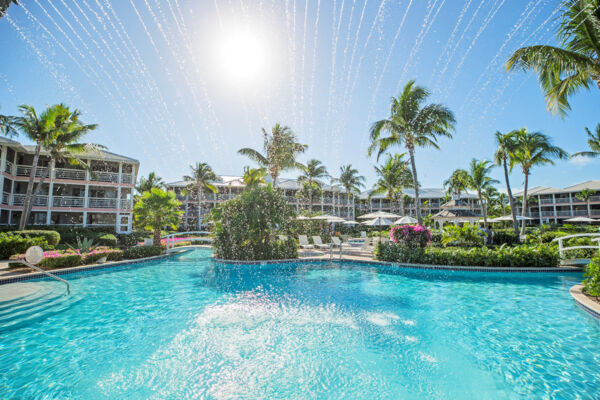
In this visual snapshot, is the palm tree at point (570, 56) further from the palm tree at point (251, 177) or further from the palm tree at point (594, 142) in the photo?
the palm tree at point (594, 142)

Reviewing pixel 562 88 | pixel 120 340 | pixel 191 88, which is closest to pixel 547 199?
pixel 562 88

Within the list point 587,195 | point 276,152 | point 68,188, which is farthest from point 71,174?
point 587,195

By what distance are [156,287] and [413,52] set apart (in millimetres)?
10877

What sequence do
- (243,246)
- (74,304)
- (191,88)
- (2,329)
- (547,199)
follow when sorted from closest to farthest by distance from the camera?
(2,329) → (74,304) → (191,88) → (243,246) → (547,199)

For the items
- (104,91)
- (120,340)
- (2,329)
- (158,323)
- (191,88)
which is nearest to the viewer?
(120,340)

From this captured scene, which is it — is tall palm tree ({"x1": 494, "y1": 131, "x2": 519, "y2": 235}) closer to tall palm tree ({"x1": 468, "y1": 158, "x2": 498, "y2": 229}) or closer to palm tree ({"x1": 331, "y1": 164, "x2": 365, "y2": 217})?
tall palm tree ({"x1": 468, "y1": 158, "x2": 498, "y2": 229})

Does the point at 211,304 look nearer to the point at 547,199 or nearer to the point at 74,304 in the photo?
the point at 74,304

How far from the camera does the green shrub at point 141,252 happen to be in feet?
42.8

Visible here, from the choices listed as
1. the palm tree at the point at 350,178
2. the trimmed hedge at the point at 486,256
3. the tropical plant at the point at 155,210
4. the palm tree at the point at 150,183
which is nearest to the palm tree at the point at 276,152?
the tropical plant at the point at 155,210

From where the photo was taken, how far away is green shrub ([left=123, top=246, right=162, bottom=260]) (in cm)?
1304

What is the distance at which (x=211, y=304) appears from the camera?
6.82 meters

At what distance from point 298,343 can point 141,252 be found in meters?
11.9

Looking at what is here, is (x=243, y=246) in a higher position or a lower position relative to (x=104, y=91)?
lower

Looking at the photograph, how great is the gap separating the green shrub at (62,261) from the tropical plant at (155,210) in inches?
145
